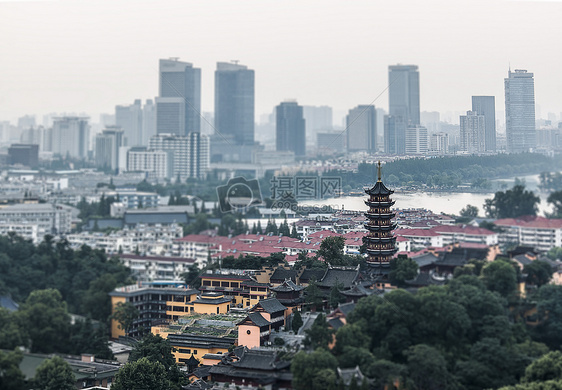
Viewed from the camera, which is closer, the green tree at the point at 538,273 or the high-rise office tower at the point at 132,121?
the green tree at the point at 538,273

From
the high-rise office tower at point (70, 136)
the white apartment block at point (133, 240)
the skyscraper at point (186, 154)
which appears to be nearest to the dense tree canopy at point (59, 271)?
the white apartment block at point (133, 240)

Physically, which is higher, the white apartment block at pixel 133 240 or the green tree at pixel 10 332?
the white apartment block at pixel 133 240

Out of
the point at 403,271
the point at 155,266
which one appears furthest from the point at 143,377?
the point at 155,266

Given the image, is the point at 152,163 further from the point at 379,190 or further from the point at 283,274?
the point at 379,190

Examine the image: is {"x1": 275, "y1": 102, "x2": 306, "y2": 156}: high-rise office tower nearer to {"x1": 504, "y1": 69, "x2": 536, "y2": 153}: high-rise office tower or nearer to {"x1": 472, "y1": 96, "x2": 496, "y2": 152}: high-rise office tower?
{"x1": 472, "y1": 96, "x2": 496, "y2": 152}: high-rise office tower

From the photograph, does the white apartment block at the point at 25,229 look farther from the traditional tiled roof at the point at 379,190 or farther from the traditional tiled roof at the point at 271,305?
the traditional tiled roof at the point at 271,305

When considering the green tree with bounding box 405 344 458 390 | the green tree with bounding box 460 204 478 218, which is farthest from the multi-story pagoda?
the green tree with bounding box 405 344 458 390
